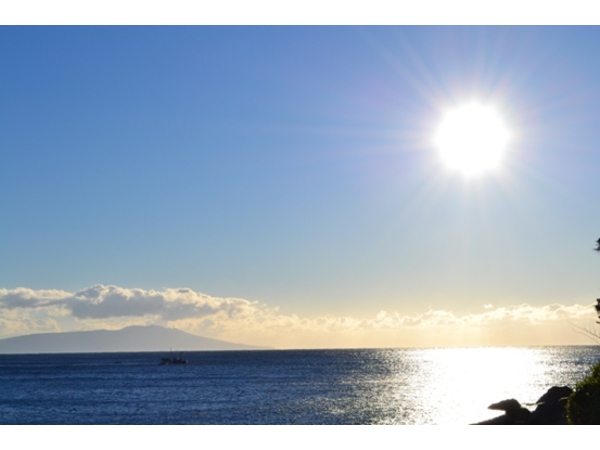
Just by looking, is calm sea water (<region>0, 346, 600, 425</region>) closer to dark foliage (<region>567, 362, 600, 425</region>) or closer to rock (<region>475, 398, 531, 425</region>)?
rock (<region>475, 398, 531, 425</region>)

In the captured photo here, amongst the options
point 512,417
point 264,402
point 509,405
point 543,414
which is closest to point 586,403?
point 543,414

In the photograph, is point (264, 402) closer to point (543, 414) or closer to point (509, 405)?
point (509, 405)

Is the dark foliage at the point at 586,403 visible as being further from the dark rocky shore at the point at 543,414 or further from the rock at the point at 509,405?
the rock at the point at 509,405

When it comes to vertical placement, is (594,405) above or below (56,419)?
above

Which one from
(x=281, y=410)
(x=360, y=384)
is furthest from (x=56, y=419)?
(x=360, y=384)

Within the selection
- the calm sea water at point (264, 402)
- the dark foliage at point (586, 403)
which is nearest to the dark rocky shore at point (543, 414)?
the calm sea water at point (264, 402)

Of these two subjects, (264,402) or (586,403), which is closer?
(586,403)

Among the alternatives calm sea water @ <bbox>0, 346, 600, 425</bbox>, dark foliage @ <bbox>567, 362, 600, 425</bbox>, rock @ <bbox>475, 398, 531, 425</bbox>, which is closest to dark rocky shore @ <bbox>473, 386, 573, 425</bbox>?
rock @ <bbox>475, 398, 531, 425</bbox>

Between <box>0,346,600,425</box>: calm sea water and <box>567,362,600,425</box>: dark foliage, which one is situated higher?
<box>567,362,600,425</box>: dark foliage

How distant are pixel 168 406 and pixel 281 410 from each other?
14778 mm

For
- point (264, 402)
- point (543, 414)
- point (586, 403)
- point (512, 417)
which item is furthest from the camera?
point (264, 402)

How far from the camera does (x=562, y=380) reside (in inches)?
4464
